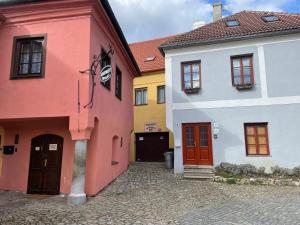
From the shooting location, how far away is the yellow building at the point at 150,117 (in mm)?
18406

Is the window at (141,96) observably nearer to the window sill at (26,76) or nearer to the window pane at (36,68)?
the window pane at (36,68)

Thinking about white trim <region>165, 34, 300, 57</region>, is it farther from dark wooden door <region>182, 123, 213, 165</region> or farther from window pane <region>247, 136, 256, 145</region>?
window pane <region>247, 136, 256, 145</region>

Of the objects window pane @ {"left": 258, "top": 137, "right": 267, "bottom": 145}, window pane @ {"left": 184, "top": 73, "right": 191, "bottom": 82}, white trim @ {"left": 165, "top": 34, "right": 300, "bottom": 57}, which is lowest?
window pane @ {"left": 258, "top": 137, "right": 267, "bottom": 145}

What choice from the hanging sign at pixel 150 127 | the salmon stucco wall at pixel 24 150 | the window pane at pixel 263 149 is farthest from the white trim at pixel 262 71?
the salmon stucco wall at pixel 24 150

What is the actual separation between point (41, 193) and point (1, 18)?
6.18 meters

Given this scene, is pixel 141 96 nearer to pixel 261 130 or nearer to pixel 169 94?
pixel 169 94

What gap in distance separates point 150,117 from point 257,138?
8.17 meters

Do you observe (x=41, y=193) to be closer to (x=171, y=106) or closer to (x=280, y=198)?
(x=171, y=106)

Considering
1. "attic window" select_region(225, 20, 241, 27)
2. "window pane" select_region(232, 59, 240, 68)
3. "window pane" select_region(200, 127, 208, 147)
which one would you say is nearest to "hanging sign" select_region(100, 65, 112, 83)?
"window pane" select_region(200, 127, 208, 147)

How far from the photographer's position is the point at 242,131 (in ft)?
40.3

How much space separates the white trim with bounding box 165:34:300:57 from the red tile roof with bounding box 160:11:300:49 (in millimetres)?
241

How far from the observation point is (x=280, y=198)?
342 inches

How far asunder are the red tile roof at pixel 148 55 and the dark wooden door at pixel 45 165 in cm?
1072

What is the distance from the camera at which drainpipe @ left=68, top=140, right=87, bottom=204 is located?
805 centimetres
